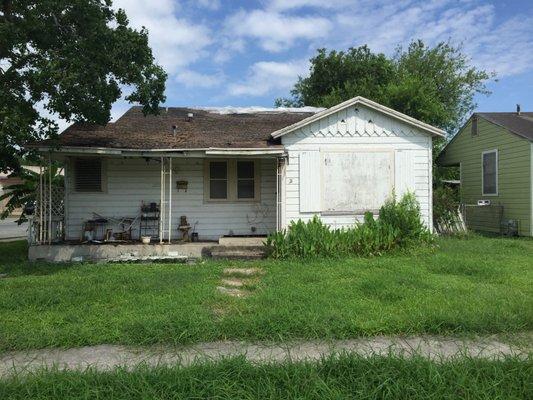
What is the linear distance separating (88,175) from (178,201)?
252 cm

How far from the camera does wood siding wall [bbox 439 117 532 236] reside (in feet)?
47.6

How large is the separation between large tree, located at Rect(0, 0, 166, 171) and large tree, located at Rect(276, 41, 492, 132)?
1860 cm

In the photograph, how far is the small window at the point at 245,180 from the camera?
1263 cm

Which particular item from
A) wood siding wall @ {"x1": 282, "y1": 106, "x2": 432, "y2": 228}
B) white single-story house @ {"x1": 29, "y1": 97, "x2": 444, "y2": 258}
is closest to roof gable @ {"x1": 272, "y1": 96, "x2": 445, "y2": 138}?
white single-story house @ {"x1": 29, "y1": 97, "x2": 444, "y2": 258}

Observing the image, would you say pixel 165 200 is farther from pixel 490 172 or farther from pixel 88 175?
pixel 490 172

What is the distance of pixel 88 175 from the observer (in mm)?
12250

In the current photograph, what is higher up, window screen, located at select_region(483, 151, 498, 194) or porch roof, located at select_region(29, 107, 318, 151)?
porch roof, located at select_region(29, 107, 318, 151)

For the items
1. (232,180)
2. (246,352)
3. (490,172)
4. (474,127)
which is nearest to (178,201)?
(232,180)

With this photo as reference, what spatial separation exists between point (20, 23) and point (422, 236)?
9840 mm

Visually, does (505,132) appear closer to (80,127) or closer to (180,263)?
(180,263)

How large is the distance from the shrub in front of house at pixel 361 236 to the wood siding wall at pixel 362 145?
410 mm

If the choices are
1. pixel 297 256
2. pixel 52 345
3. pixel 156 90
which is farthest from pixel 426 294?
pixel 156 90

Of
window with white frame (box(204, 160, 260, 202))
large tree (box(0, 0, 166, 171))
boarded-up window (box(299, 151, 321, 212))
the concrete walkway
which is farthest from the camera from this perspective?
window with white frame (box(204, 160, 260, 202))

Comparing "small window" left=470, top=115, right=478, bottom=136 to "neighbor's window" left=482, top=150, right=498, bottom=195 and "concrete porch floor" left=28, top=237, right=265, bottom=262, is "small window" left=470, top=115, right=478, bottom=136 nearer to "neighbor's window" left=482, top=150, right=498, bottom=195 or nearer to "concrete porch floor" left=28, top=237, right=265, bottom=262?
"neighbor's window" left=482, top=150, right=498, bottom=195
